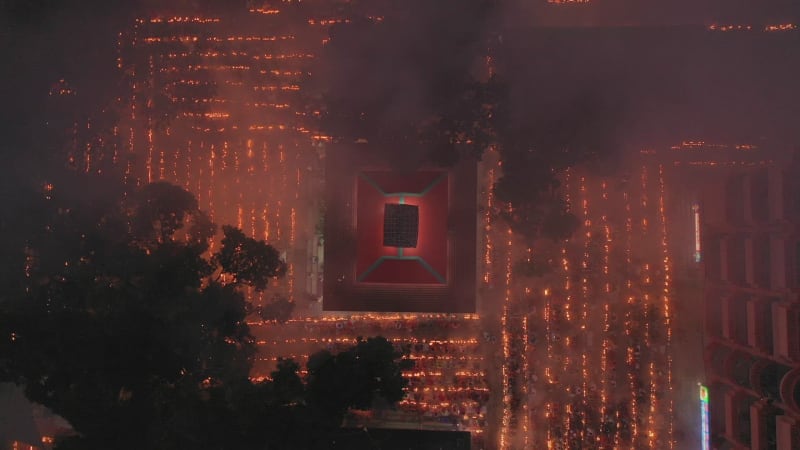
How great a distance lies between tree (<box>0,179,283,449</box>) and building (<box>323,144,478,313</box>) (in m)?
1.29

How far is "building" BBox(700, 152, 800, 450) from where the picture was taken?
5.50 meters

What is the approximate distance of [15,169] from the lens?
6562 millimetres

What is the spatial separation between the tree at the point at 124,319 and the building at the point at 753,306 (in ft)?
20.7

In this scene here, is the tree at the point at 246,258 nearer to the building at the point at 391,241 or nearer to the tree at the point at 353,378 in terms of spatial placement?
the building at the point at 391,241

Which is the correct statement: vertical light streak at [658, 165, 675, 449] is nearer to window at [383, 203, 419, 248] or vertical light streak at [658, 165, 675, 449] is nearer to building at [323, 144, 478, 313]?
building at [323, 144, 478, 313]

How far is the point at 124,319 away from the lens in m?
5.92

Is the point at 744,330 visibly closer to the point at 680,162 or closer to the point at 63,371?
the point at 680,162

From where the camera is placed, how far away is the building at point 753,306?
550 centimetres

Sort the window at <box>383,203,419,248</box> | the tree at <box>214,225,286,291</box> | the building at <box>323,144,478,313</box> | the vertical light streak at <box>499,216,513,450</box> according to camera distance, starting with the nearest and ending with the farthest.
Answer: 1. the tree at <box>214,225,286,291</box>
2. the window at <box>383,203,419,248</box>
3. the building at <box>323,144,478,313</box>
4. the vertical light streak at <box>499,216,513,450</box>

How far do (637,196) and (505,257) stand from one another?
7.18 feet

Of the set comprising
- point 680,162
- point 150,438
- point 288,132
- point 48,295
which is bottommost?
point 150,438

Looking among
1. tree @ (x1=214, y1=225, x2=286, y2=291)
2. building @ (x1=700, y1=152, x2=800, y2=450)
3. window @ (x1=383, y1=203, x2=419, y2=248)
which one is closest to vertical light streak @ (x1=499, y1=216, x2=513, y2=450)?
window @ (x1=383, y1=203, x2=419, y2=248)

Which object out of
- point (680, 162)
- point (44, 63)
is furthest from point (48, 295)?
point (680, 162)

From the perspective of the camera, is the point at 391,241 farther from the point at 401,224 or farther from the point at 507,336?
the point at 507,336
